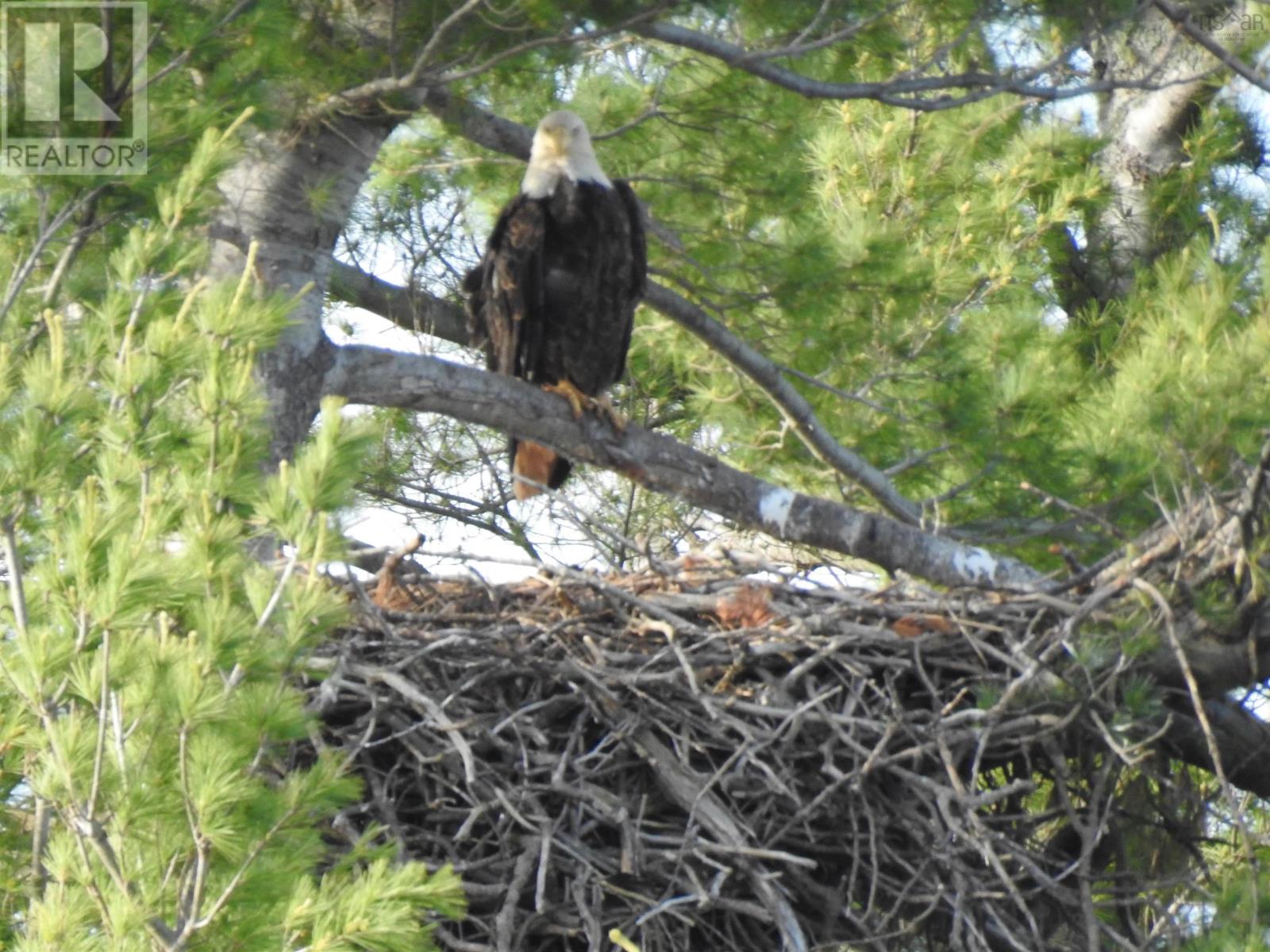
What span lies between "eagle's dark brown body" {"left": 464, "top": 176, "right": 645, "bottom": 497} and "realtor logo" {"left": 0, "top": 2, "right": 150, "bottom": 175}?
89.9 inches

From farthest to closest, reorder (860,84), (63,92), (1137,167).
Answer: (1137,167), (860,84), (63,92)

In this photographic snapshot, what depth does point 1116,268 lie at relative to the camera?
7.67 m

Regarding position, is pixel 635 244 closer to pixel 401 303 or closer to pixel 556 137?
pixel 556 137

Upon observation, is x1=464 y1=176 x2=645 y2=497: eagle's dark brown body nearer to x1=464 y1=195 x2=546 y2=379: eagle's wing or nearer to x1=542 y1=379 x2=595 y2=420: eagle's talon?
x1=464 y1=195 x2=546 y2=379: eagle's wing

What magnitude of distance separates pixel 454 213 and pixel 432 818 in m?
3.18

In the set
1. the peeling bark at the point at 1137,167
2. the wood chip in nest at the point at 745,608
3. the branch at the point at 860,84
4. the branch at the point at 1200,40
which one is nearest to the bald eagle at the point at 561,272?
the branch at the point at 860,84

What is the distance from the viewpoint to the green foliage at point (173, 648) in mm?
2543

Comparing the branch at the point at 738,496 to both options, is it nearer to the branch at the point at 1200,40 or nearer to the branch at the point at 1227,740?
the branch at the point at 1227,740

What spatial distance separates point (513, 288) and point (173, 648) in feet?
9.39

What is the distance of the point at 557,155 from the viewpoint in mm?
5301

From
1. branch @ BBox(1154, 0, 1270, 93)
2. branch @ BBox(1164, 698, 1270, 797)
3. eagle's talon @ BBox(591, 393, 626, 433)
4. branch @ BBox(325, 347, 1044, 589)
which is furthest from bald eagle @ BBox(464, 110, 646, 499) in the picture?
branch @ BBox(1164, 698, 1270, 797)

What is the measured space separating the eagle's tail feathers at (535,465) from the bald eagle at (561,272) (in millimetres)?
60

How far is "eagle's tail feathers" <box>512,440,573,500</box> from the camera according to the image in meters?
5.73

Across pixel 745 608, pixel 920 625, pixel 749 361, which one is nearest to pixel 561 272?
pixel 749 361
